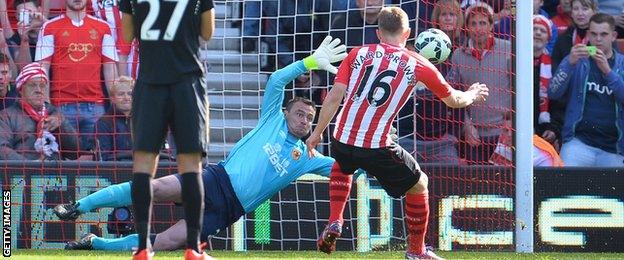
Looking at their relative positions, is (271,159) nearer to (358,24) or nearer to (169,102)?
(358,24)

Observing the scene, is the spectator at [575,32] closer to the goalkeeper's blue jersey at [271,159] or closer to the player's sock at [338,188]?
the goalkeeper's blue jersey at [271,159]

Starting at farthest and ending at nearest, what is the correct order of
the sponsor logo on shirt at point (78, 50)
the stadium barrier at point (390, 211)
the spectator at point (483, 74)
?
the sponsor logo on shirt at point (78, 50)
the spectator at point (483, 74)
the stadium barrier at point (390, 211)

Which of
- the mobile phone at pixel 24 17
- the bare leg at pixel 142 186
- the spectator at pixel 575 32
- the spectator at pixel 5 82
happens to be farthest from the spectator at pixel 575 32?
the bare leg at pixel 142 186

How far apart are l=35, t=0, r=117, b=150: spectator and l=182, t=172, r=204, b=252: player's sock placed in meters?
5.14

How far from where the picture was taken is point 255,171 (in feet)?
36.0

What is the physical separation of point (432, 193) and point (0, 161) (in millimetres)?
3735

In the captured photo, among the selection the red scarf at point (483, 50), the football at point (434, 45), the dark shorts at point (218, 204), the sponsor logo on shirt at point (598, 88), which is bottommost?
the dark shorts at point (218, 204)

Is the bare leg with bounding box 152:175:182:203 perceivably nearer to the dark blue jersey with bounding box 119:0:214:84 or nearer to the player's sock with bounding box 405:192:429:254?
the player's sock with bounding box 405:192:429:254

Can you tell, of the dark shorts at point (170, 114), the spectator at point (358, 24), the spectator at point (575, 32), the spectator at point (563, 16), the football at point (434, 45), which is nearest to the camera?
the dark shorts at point (170, 114)

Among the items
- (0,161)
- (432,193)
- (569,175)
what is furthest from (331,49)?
(0,161)

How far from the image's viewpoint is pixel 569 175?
11.5m

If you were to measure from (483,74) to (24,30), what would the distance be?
4368mm

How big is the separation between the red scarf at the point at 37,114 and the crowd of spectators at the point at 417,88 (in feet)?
0.04

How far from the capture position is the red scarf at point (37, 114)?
1234 cm
